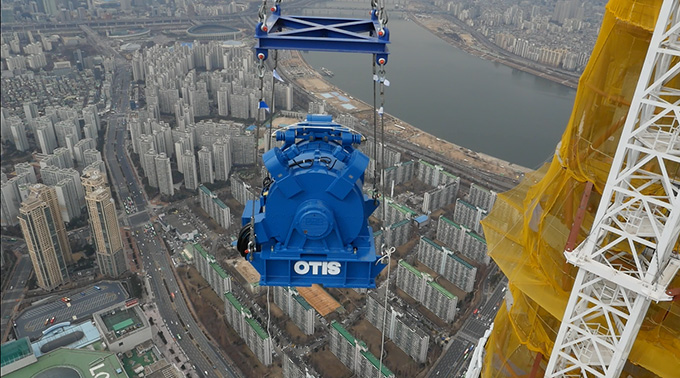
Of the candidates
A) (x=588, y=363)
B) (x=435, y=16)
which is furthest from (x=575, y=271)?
(x=435, y=16)

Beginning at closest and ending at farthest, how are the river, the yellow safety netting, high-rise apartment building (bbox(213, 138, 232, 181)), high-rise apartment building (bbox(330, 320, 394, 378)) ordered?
the yellow safety netting, high-rise apartment building (bbox(330, 320, 394, 378)), high-rise apartment building (bbox(213, 138, 232, 181)), the river

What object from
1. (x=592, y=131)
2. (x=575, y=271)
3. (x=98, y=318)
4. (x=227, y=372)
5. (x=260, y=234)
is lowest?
(x=227, y=372)

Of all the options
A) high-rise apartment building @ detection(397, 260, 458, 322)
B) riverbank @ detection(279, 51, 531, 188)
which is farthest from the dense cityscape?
riverbank @ detection(279, 51, 531, 188)

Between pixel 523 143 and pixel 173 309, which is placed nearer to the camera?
pixel 173 309

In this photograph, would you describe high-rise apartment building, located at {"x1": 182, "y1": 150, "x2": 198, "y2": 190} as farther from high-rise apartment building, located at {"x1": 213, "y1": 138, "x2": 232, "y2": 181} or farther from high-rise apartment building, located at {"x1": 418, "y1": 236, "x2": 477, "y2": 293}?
high-rise apartment building, located at {"x1": 418, "y1": 236, "x2": 477, "y2": 293}

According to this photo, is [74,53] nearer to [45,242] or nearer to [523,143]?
[45,242]

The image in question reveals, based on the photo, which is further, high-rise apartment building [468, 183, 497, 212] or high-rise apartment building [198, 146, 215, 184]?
high-rise apartment building [198, 146, 215, 184]

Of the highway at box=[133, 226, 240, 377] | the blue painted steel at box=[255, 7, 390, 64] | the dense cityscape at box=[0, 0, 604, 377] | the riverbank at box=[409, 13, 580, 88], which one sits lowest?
the highway at box=[133, 226, 240, 377]
